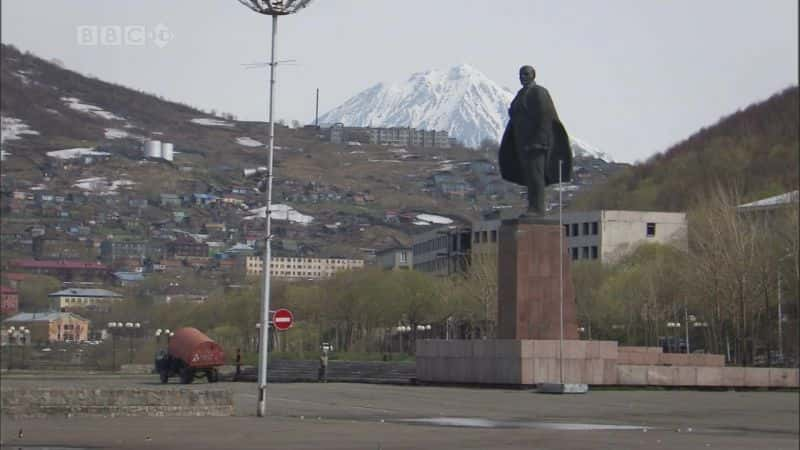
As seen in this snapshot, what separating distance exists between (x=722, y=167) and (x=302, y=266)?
57.8 m

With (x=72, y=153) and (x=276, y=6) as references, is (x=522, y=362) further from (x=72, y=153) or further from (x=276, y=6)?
(x=72, y=153)

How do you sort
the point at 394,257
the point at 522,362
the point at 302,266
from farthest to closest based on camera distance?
1. the point at 394,257
2. the point at 302,266
3. the point at 522,362

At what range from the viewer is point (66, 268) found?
107m

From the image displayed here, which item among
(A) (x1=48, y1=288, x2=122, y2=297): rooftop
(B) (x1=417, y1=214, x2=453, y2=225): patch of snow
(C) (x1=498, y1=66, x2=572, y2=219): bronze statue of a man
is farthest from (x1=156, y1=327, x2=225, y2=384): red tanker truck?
(B) (x1=417, y1=214, x2=453, y2=225): patch of snow

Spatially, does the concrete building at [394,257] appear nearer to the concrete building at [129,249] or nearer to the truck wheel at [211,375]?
the concrete building at [129,249]

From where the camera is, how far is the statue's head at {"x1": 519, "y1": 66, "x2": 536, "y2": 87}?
4462 cm

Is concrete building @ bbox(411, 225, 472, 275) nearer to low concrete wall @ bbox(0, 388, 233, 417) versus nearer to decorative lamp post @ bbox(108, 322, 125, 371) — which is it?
decorative lamp post @ bbox(108, 322, 125, 371)

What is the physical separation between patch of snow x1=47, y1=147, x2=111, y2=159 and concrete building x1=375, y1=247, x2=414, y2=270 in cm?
7795

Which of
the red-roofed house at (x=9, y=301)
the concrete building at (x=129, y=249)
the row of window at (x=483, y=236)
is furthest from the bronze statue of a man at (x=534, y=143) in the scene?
the concrete building at (x=129, y=249)

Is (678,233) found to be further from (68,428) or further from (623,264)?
(68,428)

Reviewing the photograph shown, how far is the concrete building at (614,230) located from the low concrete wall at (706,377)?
65739 mm

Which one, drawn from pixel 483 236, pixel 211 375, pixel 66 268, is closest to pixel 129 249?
pixel 66 268

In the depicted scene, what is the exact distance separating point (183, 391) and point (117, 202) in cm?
12306

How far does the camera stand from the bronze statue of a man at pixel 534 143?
44.2 meters
